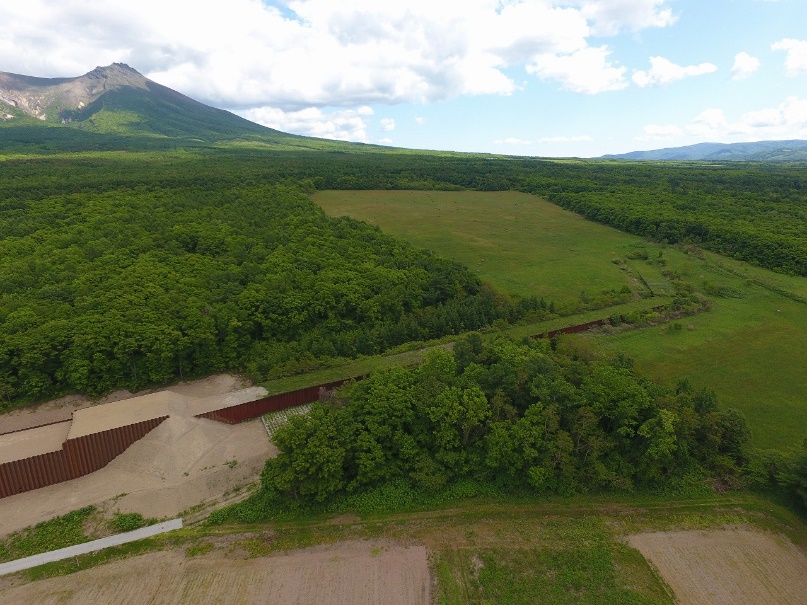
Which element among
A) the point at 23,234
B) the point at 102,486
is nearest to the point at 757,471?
the point at 102,486

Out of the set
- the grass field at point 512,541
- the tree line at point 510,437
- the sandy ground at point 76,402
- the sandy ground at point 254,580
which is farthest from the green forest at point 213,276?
the sandy ground at point 254,580

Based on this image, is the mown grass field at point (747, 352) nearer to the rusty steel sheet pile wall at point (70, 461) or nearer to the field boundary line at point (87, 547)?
the field boundary line at point (87, 547)

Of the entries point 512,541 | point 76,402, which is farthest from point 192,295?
point 512,541

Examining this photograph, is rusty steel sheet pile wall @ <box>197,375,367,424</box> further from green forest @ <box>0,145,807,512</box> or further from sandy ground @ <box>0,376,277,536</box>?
green forest @ <box>0,145,807,512</box>

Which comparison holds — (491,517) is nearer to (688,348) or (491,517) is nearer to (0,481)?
(0,481)

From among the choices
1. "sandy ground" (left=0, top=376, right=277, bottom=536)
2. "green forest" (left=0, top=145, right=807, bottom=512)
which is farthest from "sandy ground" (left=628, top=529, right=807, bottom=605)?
"sandy ground" (left=0, top=376, right=277, bottom=536)
